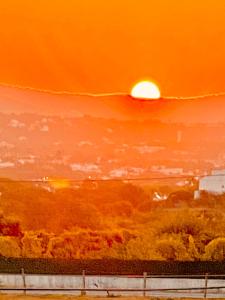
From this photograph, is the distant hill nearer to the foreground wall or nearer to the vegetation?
the vegetation

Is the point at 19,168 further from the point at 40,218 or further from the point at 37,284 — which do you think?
the point at 37,284

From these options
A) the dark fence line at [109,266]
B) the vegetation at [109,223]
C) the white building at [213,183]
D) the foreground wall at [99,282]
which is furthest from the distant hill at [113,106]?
the foreground wall at [99,282]

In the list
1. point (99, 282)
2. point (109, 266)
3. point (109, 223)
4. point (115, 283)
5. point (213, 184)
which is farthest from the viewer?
point (213, 184)

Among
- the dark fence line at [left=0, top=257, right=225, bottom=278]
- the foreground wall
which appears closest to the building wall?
the dark fence line at [left=0, top=257, right=225, bottom=278]

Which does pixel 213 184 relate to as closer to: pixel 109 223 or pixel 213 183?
pixel 213 183

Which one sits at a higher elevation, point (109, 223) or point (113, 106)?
point (113, 106)

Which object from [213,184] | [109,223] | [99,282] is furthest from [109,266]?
[213,184]

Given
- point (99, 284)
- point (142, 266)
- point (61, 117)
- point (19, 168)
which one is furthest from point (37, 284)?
point (61, 117)

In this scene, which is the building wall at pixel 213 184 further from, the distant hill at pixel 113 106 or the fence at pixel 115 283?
the fence at pixel 115 283
